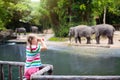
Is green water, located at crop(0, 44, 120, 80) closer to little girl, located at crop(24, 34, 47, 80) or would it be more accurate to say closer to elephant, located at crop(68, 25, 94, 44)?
elephant, located at crop(68, 25, 94, 44)

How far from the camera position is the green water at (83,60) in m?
15.4

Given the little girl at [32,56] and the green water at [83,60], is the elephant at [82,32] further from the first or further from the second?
the little girl at [32,56]

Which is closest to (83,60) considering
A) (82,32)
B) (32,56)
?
(82,32)

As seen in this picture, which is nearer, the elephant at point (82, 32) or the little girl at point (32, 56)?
the little girl at point (32, 56)

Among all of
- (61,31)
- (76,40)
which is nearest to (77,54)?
(76,40)

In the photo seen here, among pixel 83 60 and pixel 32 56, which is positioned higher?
pixel 32 56

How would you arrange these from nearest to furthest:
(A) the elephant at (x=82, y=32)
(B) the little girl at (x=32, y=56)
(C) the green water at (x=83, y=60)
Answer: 1. (B) the little girl at (x=32, y=56)
2. (C) the green water at (x=83, y=60)
3. (A) the elephant at (x=82, y=32)

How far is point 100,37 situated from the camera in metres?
28.8

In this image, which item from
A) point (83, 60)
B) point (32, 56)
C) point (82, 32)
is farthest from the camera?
point (82, 32)

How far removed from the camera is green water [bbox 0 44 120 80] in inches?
606

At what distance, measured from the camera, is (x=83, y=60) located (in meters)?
18.4

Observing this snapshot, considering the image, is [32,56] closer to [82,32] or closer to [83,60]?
[83,60]

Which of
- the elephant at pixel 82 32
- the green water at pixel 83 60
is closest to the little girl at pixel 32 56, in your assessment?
the green water at pixel 83 60

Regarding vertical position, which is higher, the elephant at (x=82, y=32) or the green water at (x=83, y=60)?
the elephant at (x=82, y=32)
